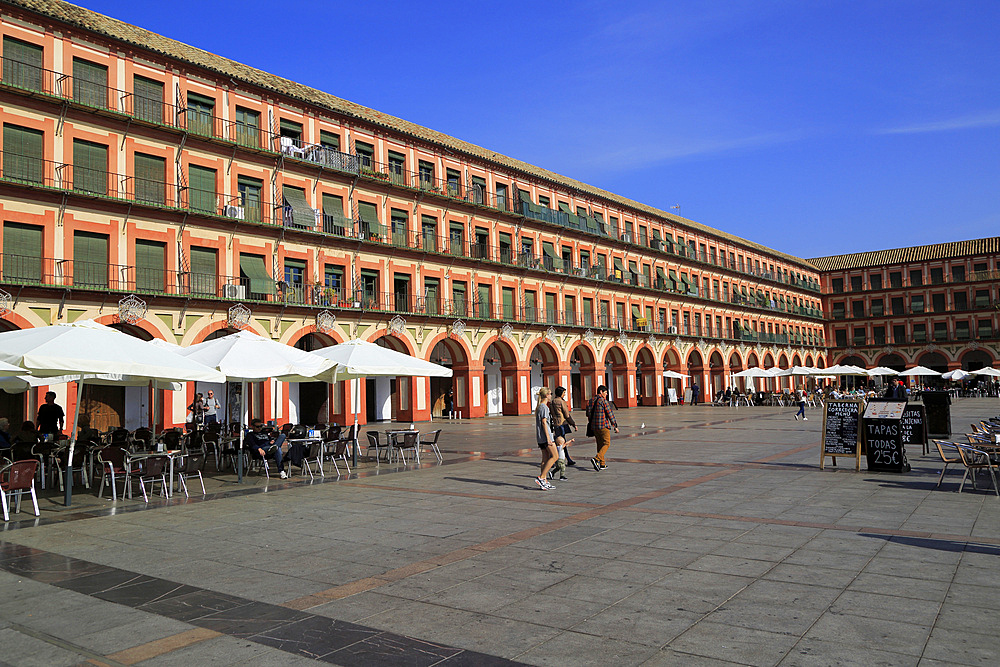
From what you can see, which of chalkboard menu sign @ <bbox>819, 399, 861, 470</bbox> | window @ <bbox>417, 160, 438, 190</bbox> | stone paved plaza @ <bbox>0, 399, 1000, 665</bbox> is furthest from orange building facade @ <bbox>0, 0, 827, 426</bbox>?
chalkboard menu sign @ <bbox>819, 399, 861, 470</bbox>

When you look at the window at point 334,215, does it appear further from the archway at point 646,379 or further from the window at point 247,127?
the archway at point 646,379

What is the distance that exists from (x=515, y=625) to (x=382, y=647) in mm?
922

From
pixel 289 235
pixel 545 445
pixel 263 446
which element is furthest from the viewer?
pixel 289 235

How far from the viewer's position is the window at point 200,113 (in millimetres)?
25578

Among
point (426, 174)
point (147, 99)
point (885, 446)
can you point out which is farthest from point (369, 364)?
point (426, 174)

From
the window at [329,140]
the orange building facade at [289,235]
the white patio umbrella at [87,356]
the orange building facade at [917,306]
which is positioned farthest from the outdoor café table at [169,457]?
the orange building facade at [917,306]

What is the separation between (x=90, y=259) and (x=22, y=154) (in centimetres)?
357

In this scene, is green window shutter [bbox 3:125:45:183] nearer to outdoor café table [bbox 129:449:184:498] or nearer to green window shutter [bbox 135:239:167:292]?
green window shutter [bbox 135:239:167:292]

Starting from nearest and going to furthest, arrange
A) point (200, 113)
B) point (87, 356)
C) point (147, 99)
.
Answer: point (87, 356), point (147, 99), point (200, 113)

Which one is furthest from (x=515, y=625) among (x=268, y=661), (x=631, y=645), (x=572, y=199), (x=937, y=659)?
(x=572, y=199)

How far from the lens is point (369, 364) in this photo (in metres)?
14.3

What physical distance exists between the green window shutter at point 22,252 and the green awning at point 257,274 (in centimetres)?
666

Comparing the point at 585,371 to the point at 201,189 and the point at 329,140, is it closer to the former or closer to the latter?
the point at 329,140

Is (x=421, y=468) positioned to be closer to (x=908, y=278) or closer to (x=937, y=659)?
(x=937, y=659)
